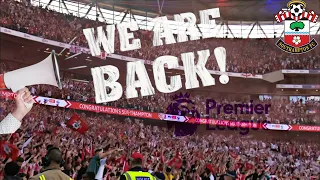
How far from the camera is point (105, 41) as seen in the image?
2186 cm

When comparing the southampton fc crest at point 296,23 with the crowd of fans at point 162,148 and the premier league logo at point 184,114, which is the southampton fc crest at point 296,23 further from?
the premier league logo at point 184,114

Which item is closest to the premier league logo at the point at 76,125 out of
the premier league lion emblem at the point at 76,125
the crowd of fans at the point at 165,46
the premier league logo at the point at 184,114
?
the premier league lion emblem at the point at 76,125

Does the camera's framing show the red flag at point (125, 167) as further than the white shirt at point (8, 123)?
Yes

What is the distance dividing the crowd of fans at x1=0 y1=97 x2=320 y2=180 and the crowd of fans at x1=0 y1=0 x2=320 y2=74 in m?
3.96

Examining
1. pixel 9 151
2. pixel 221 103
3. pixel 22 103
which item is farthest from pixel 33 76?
pixel 221 103

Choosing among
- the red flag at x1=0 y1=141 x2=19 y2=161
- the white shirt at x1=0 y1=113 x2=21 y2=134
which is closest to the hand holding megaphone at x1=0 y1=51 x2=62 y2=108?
the white shirt at x1=0 y1=113 x2=21 y2=134

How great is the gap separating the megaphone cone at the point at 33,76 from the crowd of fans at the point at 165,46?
1515cm

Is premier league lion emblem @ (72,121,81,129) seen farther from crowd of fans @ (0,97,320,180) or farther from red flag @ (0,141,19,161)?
red flag @ (0,141,19,161)

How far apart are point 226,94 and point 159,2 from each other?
7861 mm

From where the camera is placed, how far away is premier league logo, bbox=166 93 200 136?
23.7 meters

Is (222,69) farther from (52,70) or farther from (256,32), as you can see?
(52,70)

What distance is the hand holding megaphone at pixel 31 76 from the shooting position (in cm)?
268

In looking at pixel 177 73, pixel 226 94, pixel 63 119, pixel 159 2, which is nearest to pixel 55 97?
pixel 63 119

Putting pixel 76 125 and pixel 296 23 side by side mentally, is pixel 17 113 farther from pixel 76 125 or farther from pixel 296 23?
pixel 296 23
